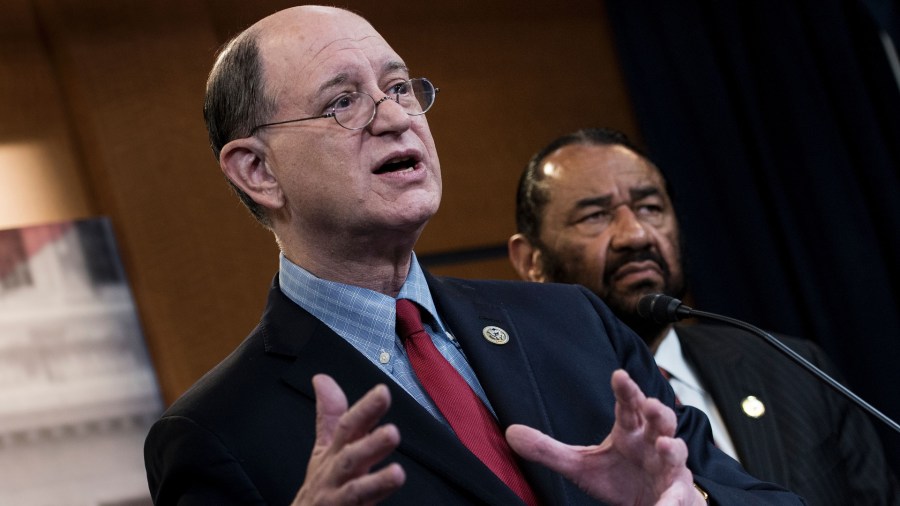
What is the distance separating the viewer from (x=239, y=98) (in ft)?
6.61

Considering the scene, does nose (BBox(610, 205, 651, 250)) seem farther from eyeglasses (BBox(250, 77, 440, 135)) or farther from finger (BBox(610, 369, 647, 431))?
finger (BBox(610, 369, 647, 431))

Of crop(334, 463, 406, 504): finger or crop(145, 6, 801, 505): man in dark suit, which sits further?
crop(145, 6, 801, 505): man in dark suit

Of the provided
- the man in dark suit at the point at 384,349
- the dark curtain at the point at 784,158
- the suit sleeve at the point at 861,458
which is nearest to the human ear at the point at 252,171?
the man in dark suit at the point at 384,349

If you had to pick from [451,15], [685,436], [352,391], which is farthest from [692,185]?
[352,391]

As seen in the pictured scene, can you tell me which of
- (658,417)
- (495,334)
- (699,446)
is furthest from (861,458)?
(658,417)

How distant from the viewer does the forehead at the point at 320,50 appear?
191 centimetres

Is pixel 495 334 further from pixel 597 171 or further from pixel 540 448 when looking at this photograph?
pixel 597 171

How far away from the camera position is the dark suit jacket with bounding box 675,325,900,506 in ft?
8.74

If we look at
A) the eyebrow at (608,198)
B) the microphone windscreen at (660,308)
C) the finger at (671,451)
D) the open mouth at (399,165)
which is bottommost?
the eyebrow at (608,198)

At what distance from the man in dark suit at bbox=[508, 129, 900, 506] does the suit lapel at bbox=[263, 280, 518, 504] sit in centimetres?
122

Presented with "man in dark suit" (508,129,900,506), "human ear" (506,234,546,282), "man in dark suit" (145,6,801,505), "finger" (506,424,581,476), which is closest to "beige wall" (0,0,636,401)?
"human ear" (506,234,546,282)

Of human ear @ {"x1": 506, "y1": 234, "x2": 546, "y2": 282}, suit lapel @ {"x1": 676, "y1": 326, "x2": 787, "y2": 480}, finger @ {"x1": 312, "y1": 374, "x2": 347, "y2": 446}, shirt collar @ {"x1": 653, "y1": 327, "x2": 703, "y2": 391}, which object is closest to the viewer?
finger @ {"x1": 312, "y1": 374, "x2": 347, "y2": 446}

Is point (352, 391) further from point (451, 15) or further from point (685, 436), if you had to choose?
point (451, 15)

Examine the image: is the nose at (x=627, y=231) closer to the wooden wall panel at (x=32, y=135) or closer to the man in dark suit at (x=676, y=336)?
the man in dark suit at (x=676, y=336)
